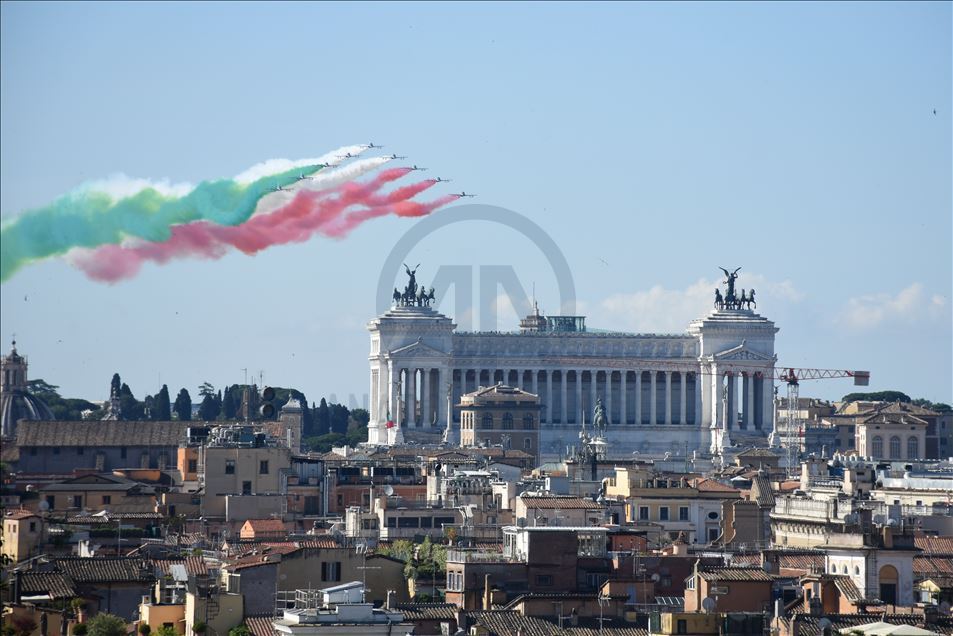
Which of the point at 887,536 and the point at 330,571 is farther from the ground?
the point at 887,536

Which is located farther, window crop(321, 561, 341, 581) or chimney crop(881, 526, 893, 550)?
chimney crop(881, 526, 893, 550)

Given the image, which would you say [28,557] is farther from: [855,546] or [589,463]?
[589,463]

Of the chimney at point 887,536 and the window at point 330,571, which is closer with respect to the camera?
the window at point 330,571

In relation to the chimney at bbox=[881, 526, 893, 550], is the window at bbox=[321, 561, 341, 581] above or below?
below

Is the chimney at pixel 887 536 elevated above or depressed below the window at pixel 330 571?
above

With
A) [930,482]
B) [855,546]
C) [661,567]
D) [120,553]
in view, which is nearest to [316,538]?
[120,553]

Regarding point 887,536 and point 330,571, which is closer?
point 330,571

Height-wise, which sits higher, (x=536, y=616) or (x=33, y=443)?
(x=33, y=443)

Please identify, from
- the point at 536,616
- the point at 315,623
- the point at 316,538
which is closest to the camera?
the point at 315,623
